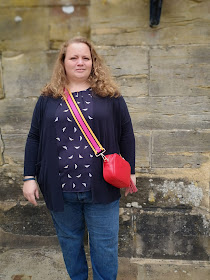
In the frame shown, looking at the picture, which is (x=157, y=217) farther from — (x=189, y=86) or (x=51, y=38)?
(x=51, y=38)

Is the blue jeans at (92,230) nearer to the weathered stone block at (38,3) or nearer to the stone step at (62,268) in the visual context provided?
the stone step at (62,268)

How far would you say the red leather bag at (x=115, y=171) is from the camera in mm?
1632

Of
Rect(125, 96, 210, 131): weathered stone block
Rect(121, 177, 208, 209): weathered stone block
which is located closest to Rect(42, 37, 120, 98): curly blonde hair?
Rect(125, 96, 210, 131): weathered stone block

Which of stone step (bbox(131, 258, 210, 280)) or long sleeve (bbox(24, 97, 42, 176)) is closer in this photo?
long sleeve (bbox(24, 97, 42, 176))

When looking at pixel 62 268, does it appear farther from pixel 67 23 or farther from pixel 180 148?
pixel 67 23

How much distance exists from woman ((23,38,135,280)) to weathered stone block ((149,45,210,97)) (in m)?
0.77

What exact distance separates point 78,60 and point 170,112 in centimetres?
111

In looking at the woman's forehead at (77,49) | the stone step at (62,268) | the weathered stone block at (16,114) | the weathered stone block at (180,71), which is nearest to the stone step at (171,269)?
the stone step at (62,268)

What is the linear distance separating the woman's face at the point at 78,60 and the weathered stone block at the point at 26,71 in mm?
844

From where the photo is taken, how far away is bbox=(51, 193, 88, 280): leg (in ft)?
5.89

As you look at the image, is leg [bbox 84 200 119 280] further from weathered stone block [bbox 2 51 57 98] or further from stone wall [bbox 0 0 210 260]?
weathered stone block [bbox 2 51 57 98]

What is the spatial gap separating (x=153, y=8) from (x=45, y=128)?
1344 millimetres

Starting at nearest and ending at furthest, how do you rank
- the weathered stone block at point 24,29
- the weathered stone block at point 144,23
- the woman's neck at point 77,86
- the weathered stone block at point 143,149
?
1. the woman's neck at point 77,86
2. the weathered stone block at point 144,23
3. the weathered stone block at point 24,29
4. the weathered stone block at point 143,149

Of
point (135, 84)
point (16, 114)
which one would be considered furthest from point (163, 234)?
point (16, 114)
